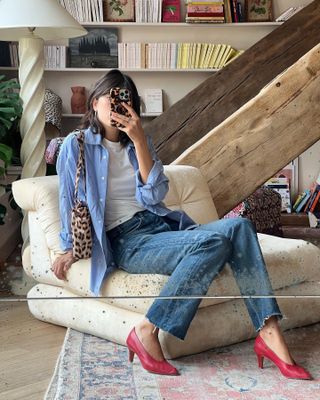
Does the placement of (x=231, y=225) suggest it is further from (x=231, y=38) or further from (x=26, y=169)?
(x=231, y=38)

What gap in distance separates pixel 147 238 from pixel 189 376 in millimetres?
273

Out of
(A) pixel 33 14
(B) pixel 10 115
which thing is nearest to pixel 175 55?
(A) pixel 33 14

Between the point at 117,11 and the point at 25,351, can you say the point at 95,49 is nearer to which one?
the point at 117,11

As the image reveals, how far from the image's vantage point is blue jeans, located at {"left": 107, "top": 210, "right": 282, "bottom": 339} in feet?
3.02

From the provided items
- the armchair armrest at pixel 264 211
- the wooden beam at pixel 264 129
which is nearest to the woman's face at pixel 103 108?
the armchair armrest at pixel 264 211

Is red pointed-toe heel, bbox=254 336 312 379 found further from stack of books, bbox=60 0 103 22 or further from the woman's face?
stack of books, bbox=60 0 103 22

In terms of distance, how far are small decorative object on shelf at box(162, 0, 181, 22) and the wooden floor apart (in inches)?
27.1

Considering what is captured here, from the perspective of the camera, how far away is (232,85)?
1.97 metres

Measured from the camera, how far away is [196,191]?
126 centimetres

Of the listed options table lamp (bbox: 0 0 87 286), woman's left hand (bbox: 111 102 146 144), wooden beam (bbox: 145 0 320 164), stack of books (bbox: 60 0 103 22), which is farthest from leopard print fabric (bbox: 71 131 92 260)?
wooden beam (bbox: 145 0 320 164)

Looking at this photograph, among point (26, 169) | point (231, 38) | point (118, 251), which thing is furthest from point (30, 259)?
point (231, 38)

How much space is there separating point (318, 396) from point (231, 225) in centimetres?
23

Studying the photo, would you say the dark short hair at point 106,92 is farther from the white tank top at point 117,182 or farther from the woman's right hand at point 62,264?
the woman's right hand at point 62,264

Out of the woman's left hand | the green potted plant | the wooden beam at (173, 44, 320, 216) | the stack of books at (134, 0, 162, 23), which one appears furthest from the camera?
the green potted plant
